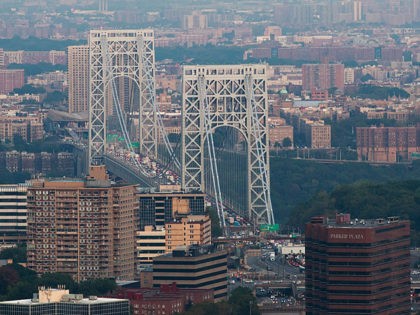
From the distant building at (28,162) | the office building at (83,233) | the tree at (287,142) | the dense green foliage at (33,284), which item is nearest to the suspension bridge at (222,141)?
the distant building at (28,162)

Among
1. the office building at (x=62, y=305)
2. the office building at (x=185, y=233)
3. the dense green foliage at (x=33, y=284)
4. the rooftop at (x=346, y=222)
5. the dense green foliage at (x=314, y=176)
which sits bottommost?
the dense green foliage at (x=314, y=176)

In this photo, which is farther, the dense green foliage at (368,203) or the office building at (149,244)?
the dense green foliage at (368,203)

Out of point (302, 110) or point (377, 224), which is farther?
point (302, 110)

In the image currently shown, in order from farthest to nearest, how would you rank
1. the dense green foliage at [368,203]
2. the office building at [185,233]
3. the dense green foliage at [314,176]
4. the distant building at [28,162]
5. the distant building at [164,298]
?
1. the distant building at [28,162]
2. the dense green foliage at [314,176]
3. the dense green foliage at [368,203]
4. the office building at [185,233]
5. the distant building at [164,298]

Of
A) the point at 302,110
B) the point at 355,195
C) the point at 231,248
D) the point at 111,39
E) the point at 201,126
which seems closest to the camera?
the point at 231,248

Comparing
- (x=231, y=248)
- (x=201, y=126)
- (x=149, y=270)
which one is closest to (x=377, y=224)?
(x=149, y=270)

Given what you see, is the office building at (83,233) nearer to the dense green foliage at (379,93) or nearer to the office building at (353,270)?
the office building at (353,270)

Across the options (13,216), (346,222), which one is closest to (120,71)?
(13,216)

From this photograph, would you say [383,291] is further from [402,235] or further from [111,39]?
[111,39]
